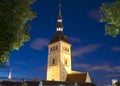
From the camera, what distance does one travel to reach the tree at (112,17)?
928 inches

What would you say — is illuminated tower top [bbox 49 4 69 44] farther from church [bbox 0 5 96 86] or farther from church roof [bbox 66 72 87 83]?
church roof [bbox 66 72 87 83]

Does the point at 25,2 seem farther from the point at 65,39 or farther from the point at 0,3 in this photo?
the point at 65,39

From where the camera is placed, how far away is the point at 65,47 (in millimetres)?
111750

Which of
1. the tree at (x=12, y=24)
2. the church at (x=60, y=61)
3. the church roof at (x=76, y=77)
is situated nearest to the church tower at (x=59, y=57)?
the church at (x=60, y=61)

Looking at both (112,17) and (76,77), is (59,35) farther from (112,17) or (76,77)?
(112,17)

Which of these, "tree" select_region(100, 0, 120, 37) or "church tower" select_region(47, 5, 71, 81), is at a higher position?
"church tower" select_region(47, 5, 71, 81)

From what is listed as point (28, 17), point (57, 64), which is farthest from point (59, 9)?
point (28, 17)

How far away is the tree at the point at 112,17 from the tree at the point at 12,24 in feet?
23.3

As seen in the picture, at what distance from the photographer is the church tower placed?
103 metres

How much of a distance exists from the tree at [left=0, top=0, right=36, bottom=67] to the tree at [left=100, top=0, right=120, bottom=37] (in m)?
7.09

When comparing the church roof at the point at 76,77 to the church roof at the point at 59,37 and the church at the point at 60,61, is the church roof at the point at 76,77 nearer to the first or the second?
the church at the point at 60,61

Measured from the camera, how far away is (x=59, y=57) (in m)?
107

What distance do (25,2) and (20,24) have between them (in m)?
2.13

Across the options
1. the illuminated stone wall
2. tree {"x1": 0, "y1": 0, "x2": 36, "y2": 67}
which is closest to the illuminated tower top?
the illuminated stone wall
